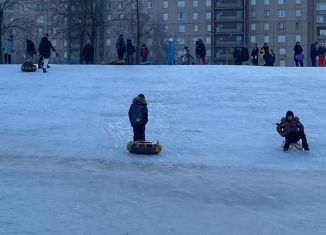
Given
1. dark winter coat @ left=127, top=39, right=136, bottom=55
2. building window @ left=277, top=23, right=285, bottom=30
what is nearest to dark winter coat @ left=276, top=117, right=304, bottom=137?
dark winter coat @ left=127, top=39, right=136, bottom=55

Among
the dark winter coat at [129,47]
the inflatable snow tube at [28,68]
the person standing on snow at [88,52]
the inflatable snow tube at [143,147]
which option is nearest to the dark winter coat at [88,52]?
the person standing on snow at [88,52]

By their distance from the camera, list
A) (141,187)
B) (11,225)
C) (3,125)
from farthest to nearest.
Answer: (3,125)
(141,187)
(11,225)

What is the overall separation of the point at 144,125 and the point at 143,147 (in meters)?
0.99

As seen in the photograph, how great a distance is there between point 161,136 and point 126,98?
6092mm

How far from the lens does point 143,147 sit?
15656 millimetres

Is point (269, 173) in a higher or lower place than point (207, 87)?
lower

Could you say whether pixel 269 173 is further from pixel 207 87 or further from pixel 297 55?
pixel 297 55

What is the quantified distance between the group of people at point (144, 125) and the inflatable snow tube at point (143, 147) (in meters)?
0.76

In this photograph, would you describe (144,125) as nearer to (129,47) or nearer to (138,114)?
(138,114)

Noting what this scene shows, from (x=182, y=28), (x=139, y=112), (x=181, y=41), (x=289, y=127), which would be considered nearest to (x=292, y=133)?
(x=289, y=127)

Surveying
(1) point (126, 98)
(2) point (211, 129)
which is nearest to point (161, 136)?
(2) point (211, 129)

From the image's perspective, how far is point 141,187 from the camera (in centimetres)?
1168

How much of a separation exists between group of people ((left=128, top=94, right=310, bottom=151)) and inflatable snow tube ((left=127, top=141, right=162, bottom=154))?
0.76 m

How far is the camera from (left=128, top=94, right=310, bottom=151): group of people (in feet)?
53.8
